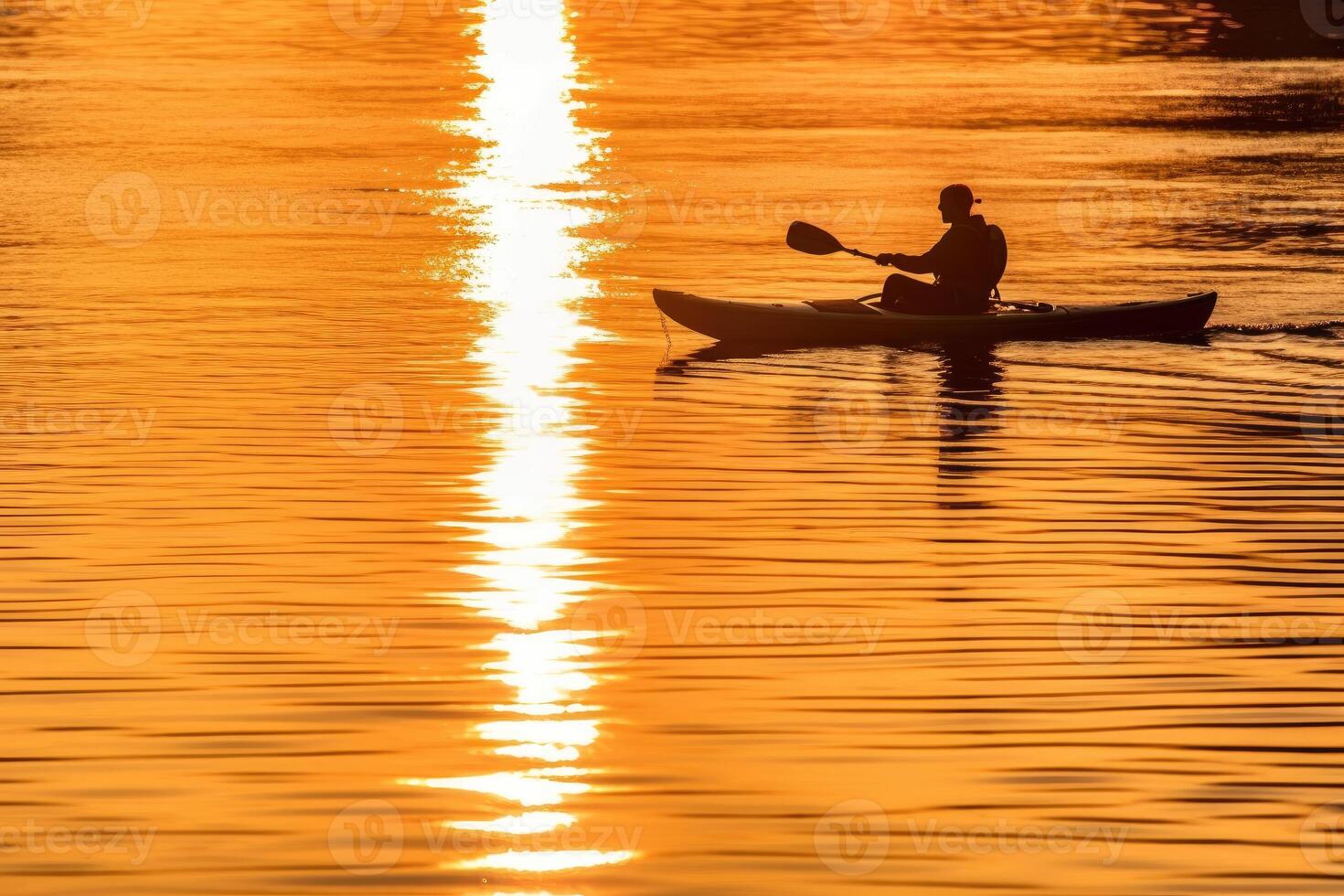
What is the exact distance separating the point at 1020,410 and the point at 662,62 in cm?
4384

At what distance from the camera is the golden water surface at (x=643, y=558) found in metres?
7.27

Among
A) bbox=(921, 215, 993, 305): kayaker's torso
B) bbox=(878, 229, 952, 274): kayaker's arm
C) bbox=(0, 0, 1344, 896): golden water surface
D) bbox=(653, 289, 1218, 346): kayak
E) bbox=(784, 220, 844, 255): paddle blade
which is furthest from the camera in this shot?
bbox=(784, 220, 844, 255): paddle blade

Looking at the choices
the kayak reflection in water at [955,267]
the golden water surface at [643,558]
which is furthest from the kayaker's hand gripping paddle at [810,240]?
the golden water surface at [643,558]

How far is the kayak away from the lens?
60.8ft

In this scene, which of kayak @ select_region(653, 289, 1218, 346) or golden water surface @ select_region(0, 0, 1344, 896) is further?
kayak @ select_region(653, 289, 1218, 346)

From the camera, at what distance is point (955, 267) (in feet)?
59.5

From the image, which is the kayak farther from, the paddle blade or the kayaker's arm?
the kayaker's arm

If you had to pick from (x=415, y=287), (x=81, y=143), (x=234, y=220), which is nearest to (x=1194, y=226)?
(x=415, y=287)

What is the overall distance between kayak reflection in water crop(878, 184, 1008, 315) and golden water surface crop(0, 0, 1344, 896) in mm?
594

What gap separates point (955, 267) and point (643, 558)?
7.70 metres

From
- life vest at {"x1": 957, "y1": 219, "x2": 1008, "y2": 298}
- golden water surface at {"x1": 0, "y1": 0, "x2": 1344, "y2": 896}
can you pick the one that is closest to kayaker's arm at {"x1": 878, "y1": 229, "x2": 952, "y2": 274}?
life vest at {"x1": 957, "y1": 219, "x2": 1008, "y2": 298}

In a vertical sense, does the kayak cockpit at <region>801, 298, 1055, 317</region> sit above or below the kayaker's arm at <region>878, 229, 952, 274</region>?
below

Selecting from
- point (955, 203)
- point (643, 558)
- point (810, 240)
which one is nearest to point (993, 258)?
point (955, 203)

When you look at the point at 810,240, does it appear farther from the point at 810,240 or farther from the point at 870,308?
the point at 870,308
